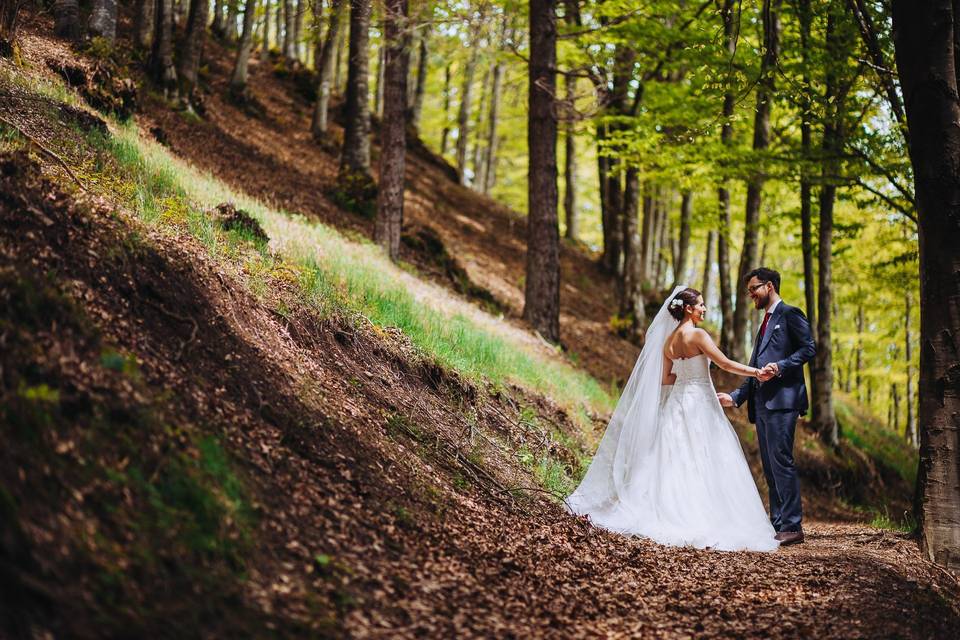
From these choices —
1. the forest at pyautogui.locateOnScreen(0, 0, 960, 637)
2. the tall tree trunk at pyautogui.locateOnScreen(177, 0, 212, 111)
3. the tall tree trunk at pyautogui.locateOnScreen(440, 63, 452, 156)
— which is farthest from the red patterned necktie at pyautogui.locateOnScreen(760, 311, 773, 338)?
the tall tree trunk at pyautogui.locateOnScreen(440, 63, 452, 156)

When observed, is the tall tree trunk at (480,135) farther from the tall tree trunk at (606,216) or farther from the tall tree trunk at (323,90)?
the tall tree trunk at (323,90)

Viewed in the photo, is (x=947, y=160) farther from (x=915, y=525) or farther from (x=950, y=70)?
(x=915, y=525)

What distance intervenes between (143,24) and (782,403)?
13.0m

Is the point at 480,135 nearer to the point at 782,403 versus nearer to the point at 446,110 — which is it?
the point at 446,110

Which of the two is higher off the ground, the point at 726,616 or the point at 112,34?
the point at 112,34

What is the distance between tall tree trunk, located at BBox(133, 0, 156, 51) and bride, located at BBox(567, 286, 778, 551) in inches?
444

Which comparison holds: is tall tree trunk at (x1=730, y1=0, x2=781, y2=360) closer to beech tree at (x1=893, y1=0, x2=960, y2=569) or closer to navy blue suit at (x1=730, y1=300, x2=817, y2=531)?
navy blue suit at (x1=730, y1=300, x2=817, y2=531)

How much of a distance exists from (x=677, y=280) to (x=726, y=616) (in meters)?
17.3

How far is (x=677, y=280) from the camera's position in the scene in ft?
69.8

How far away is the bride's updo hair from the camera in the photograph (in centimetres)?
773

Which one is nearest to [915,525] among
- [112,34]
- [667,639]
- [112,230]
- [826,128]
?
[667,639]

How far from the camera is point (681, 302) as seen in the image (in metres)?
7.77

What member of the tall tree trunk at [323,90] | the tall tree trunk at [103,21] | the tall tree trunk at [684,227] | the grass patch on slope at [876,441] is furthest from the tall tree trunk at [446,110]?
the tall tree trunk at [103,21]

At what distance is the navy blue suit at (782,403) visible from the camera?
7.32 m
